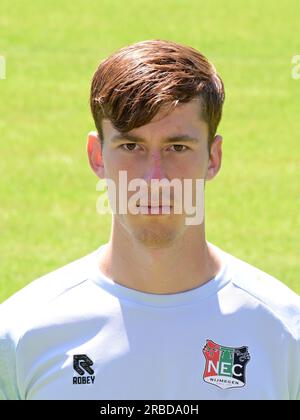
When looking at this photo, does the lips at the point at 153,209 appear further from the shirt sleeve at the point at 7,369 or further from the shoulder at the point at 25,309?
the shirt sleeve at the point at 7,369

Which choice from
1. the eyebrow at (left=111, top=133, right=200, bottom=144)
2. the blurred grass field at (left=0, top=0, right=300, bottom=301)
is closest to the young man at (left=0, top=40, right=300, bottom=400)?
the eyebrow at (left=111, top=133, right=200, bottom=144)

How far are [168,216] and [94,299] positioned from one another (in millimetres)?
404

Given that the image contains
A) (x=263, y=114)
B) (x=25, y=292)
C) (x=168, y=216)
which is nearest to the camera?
(x=168, y=216)

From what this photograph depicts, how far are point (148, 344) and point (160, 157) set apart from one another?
1.94 ft

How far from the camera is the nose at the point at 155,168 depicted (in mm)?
3891

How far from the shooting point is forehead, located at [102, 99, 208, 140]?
392 cm

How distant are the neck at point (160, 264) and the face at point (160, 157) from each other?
0.35ft

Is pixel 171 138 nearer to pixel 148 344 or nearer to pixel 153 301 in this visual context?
pixel 153 301

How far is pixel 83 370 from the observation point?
396 cm

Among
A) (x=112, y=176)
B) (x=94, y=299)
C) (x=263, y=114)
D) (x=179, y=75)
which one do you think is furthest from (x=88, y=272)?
(x=263, y=114)

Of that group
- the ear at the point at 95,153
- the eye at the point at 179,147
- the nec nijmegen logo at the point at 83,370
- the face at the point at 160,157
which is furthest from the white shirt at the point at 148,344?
the eye at the point at 179,147

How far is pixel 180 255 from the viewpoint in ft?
13.5

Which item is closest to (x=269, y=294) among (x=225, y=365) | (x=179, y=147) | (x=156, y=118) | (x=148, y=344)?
(x=225, y=365)

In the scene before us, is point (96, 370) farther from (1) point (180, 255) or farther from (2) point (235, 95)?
(2) point (235, 95)
